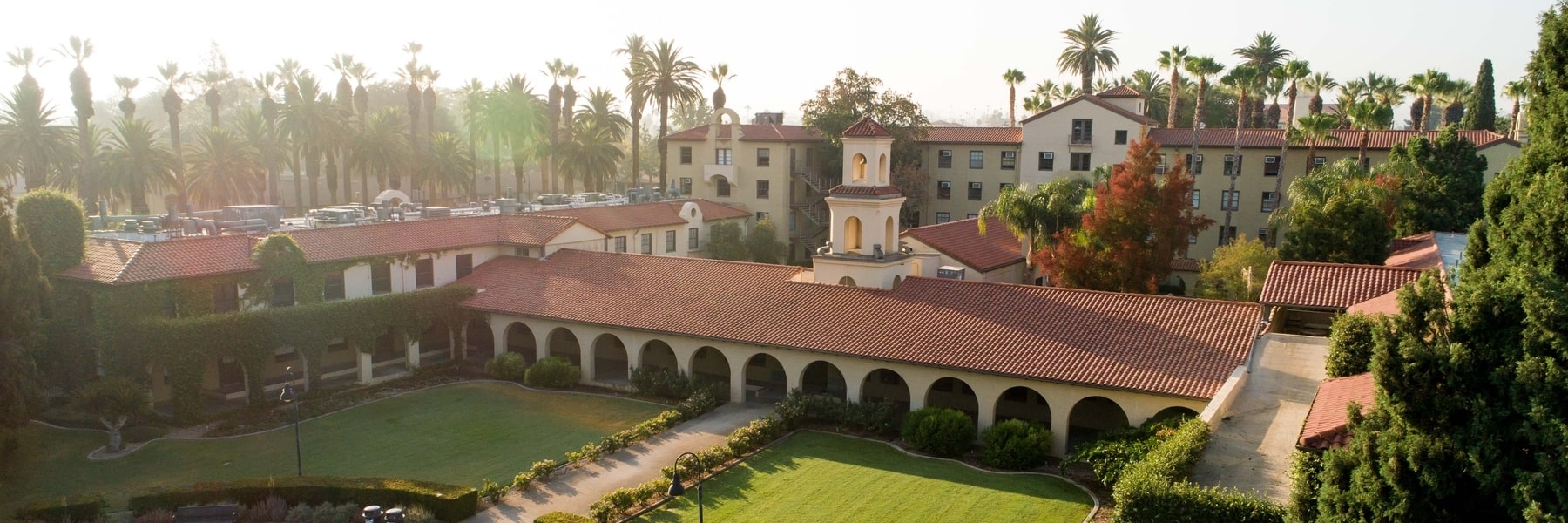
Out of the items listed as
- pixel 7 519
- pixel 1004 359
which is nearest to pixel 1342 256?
pixel 1004 359

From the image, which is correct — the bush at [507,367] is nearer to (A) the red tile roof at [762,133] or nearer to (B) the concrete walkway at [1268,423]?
(B) the concrete walkway at [1268,423]

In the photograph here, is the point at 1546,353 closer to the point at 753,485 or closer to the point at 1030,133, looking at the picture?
the point at 753,485

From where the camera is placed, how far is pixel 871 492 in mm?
25266

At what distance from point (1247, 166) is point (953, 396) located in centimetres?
3195

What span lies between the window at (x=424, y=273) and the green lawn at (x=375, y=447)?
5.99 metres

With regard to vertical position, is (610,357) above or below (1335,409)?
below

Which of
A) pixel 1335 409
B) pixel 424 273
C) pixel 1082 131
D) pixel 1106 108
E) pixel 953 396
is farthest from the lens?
pixel 1082 131

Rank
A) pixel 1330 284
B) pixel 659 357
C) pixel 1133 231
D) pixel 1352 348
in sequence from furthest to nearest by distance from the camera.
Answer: pixel 659 357, pixel 1133 231, pixel 1330 284, pixel 1352 348

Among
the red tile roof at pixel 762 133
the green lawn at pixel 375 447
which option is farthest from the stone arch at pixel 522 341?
the red tile roof at pixel 762 133

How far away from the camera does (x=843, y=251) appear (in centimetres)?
3641

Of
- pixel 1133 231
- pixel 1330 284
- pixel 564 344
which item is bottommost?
pixel 564 344

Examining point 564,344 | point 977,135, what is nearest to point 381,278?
point 564,344

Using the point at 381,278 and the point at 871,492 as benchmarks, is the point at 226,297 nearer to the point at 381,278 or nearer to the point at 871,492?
→ the point at 381,278

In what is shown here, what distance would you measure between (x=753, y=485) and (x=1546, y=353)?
55.9 ft
